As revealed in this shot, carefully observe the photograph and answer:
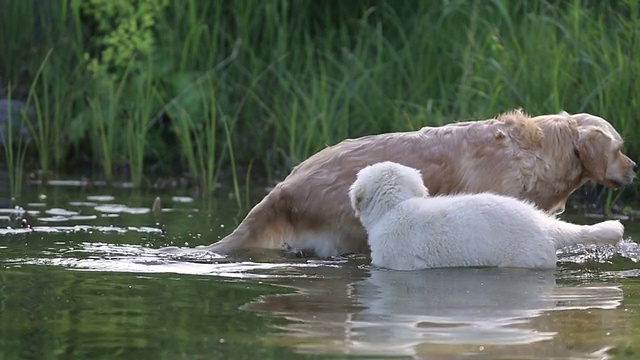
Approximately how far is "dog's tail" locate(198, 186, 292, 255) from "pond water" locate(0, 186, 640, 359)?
0.76ft

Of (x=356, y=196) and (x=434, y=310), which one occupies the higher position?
(x=356, y=196)

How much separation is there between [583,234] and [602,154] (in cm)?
95

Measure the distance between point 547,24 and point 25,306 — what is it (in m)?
5.53

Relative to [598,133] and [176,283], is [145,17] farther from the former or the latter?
[176,283]

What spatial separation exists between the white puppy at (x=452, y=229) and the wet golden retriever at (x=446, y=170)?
484 mm

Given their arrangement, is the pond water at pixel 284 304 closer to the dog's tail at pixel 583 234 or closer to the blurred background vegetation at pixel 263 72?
the dog's tail at pixel 583 234

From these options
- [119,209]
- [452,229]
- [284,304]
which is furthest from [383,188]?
[119,209]

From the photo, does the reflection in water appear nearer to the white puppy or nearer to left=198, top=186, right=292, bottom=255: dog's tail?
the white puppy

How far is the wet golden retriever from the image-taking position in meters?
6.19

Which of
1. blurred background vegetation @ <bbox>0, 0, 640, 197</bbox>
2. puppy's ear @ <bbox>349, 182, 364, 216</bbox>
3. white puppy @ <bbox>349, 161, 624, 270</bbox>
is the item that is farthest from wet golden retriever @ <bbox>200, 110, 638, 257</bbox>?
blurred background vegetation @ <bbox>0, 0, 640, 197</bbox>

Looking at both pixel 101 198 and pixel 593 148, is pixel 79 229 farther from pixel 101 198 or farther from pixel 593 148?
pixel 593 148

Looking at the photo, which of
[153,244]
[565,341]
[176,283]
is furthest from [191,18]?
[565,341]

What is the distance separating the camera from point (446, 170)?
249 inches

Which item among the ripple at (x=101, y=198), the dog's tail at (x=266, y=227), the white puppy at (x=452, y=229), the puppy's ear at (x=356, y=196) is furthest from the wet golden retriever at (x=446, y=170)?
the ripple at (x=101, y=198)
